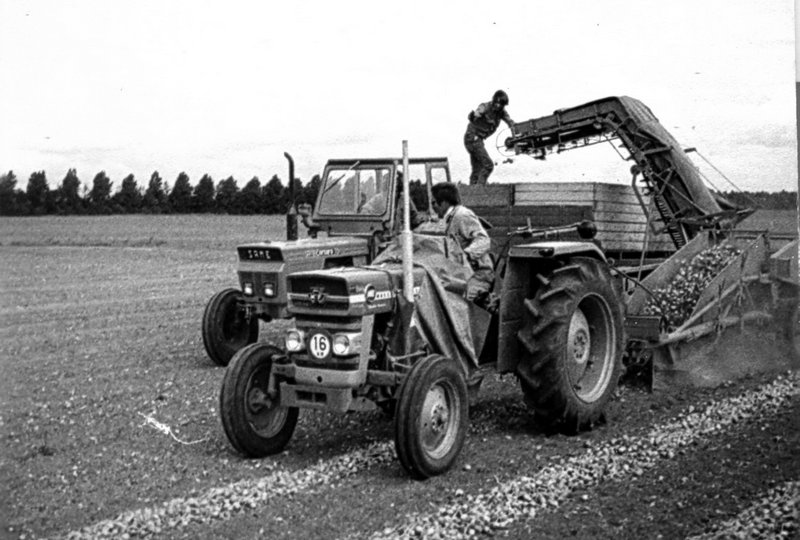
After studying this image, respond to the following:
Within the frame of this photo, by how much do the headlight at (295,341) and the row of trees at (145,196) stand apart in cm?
66

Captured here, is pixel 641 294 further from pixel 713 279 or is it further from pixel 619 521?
pixel 619 521

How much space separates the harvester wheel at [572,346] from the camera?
5387 mm

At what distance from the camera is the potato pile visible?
7141 millimetres

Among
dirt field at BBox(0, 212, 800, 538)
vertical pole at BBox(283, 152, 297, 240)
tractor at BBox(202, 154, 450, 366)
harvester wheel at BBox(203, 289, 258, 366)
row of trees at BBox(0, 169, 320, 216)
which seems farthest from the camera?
harvester wheel at BBox(203, 289, 258, 366)

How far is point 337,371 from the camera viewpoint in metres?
4.70

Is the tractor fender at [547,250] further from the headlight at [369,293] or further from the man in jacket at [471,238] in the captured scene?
the headlight at [369,293]

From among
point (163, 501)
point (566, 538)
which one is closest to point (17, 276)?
point (163, 501)

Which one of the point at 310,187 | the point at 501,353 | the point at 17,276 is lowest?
the point at 501,353

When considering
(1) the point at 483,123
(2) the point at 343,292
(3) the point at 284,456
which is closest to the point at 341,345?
(2) the point at 343,292

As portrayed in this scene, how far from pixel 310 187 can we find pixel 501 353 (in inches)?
62.7

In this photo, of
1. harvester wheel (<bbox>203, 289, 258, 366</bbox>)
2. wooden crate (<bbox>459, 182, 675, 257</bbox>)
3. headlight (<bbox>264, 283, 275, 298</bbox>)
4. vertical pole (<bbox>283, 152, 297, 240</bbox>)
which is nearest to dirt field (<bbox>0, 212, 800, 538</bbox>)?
vertical pole (<bbox>283, 152, 297, 240</bbox>)

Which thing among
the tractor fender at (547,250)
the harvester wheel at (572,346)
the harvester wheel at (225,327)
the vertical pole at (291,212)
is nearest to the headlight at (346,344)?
the vertical pole at (291,212)

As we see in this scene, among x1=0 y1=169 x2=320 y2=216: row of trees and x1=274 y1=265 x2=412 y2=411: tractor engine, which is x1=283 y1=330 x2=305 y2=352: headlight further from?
x1=0 y1=169 x2=320 y2=216: row of trees

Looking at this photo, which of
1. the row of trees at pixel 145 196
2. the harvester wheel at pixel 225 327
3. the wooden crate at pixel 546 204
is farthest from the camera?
the harvester wheel at pixel 225 327
